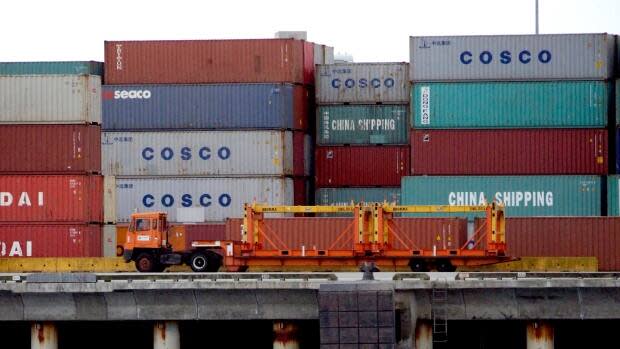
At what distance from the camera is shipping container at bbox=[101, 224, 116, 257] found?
215 feet

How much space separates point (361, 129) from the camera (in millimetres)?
67938

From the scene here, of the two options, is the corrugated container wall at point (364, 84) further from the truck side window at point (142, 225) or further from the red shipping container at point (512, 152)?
the truck side window at point (142, 225)

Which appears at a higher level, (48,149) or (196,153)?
(48,149)

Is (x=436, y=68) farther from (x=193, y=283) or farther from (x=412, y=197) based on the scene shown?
(x=193, y=283)

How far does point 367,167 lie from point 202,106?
763cm

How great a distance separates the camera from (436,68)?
65.8 m

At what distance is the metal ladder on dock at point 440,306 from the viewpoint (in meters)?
46.8

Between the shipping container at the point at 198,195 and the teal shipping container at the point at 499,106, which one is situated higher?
the teal shipping container at the point at 499,106

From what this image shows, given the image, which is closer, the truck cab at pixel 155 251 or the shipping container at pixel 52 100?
the truck cab at pixel 155 251

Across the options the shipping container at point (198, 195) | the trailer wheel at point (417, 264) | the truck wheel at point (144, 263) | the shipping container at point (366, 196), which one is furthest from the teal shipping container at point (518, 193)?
the truck wheel at point (144, 263)

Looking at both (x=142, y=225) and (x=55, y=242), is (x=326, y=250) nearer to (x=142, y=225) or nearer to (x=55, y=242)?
(x=142, y=225)

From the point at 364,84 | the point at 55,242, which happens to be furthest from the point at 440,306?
the point at 55,242

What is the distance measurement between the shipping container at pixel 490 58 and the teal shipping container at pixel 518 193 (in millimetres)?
4370

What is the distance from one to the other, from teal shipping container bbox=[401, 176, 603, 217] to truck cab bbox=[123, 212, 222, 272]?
977 centimetres
